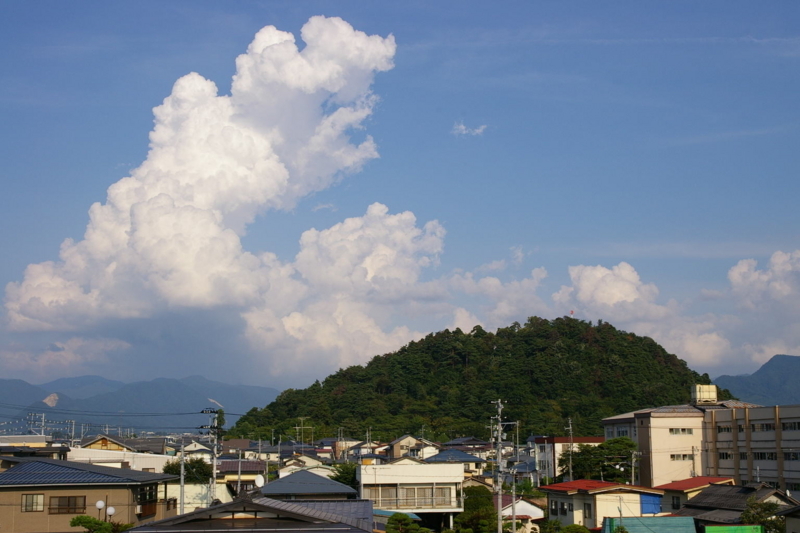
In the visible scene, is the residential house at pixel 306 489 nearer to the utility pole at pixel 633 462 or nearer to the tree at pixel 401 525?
the tree at pixel 401 525

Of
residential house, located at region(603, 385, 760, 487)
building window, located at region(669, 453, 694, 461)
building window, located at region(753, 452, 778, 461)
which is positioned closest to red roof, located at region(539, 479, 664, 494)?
building window, located at region(753, 452, 778, 461)

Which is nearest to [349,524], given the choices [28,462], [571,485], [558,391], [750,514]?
[28,462]

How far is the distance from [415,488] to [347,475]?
18.9 feet

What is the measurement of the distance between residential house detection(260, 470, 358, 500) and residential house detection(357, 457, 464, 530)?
27.5 ft

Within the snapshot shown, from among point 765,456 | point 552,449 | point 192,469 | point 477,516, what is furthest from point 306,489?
point 552,449

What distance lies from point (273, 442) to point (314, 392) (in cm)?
2420

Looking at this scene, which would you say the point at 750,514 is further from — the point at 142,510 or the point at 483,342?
the point at 483,342

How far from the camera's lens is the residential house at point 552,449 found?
66.6 meters

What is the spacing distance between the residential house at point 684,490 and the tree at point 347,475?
688 inches

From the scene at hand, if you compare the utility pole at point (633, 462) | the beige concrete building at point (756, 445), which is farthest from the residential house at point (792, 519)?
the utility pole at point (633, 462)

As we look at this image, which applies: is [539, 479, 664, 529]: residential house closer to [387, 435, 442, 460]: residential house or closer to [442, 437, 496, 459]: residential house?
[387, 435, 442, 460]: residential house

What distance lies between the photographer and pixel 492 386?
11000cm

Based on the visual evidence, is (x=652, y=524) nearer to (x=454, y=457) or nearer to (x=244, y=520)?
(x=244, y=520)

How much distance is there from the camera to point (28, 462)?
2830cm
